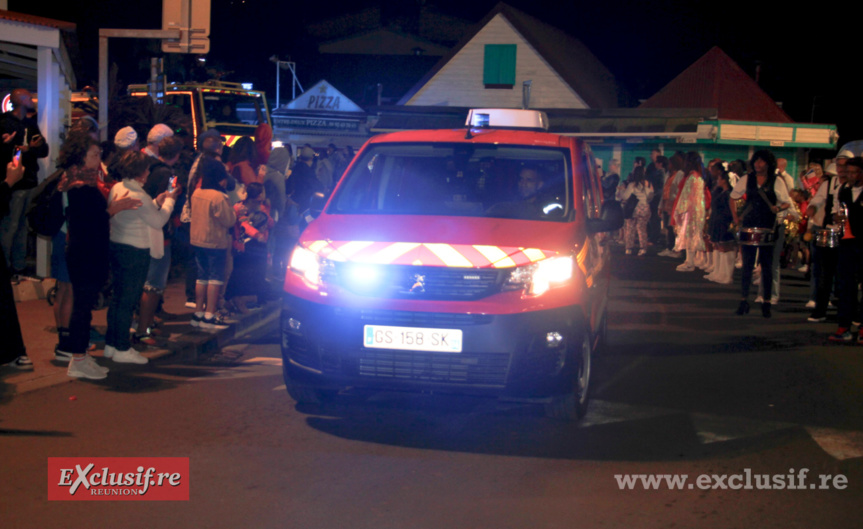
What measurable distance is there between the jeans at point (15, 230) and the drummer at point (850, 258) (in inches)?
338

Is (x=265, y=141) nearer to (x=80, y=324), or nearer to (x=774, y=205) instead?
(x=80, y=324)

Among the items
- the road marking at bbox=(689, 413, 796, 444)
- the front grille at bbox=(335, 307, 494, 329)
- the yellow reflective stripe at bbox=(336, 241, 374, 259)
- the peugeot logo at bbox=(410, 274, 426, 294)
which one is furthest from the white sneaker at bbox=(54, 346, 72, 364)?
the road marking at bbox=(689, 413, 796, 444)

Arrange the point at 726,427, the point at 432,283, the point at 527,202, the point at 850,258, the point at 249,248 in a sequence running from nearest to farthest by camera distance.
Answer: the point at 432,283
the point at 726,427
the point at 527,202
the point at 850,258
the point at 249,248

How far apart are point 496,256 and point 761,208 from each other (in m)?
6.62

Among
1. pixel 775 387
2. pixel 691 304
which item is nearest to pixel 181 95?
pixel 691 304

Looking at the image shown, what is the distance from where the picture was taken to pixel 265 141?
10.7 metres

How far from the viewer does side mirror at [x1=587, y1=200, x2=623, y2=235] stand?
6.40m

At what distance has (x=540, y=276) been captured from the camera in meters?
5.55

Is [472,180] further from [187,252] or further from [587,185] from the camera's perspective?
[187,252]

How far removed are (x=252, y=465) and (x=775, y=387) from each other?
4.51m

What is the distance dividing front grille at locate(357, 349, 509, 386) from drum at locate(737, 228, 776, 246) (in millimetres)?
6633

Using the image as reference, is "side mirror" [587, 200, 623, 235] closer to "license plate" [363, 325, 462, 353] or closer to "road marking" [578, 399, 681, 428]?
"road marking" [578, 399, 681, 428]

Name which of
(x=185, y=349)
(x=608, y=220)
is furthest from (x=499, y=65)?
(x=608, y=220)

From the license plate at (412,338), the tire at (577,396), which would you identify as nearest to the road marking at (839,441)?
the tire at (577,396)
